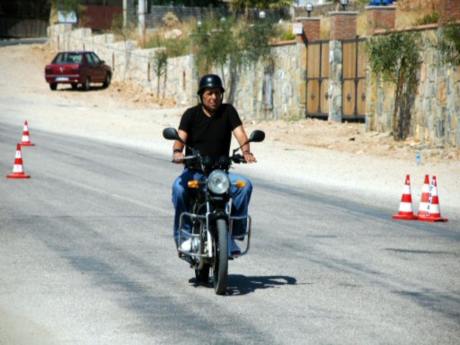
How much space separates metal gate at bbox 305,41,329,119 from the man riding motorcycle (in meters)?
26.0

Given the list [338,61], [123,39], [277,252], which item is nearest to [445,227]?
[277,252]

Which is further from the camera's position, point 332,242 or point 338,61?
point 338,61

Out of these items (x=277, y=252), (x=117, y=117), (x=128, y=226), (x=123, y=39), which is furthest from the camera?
(x=123, y=39)

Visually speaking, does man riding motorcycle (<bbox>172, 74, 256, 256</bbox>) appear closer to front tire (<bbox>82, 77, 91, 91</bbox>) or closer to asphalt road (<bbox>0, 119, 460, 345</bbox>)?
asphalt road (<bbox>0, 119, 460, 345</bbox>)

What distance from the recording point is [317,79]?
37.1 meters

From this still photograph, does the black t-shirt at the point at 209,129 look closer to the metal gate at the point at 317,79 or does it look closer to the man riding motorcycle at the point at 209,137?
the man riding motorcycle at the point at 209,137

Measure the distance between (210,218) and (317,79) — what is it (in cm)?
2742

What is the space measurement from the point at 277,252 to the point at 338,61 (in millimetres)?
23148

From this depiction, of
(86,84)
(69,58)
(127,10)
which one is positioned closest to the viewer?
(69,58)

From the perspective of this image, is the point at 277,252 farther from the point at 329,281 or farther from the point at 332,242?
the point at 329,281

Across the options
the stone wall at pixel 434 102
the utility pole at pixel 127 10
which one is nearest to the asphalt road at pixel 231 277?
the stone wall at pixel 434 102

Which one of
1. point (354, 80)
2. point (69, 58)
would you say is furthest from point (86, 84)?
point (354, 80)

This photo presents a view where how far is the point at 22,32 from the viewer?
284 feet

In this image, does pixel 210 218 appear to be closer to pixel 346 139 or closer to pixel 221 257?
pixel 221 257
